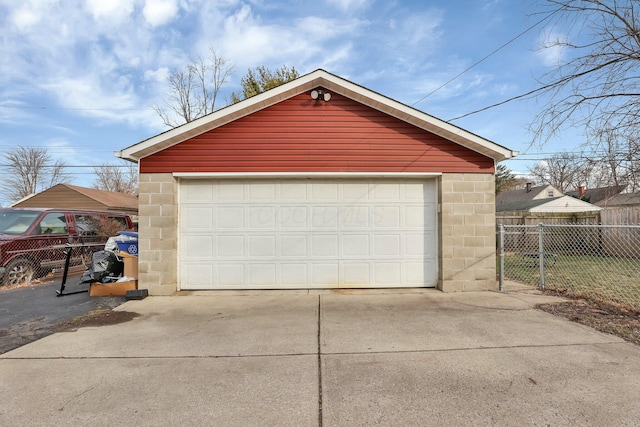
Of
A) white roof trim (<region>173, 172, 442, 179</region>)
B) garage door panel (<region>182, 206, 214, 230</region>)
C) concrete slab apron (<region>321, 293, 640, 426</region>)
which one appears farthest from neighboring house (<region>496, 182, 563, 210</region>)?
garage door panel (<region>182, 206, 214, 230</region>)

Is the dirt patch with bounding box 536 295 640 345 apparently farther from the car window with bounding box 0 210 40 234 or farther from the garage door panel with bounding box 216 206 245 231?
the car window with bounding box 0 210 40 234

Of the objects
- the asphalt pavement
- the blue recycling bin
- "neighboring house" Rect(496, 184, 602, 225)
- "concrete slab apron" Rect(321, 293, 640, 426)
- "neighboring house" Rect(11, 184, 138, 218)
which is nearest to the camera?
"concrete slab apron" Rect(321, 293, 640, 426)

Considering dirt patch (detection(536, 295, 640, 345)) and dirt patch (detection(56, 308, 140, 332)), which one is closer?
dirt patch (detection(536, 295, 640, 345))

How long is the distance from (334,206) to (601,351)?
14.9ft

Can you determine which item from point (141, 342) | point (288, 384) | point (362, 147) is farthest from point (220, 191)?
point (288, 384)

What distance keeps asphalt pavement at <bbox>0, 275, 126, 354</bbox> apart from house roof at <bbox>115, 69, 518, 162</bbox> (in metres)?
2.83

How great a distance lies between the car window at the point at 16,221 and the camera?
7.69 meters

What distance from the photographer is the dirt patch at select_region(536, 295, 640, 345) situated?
4.28 meters

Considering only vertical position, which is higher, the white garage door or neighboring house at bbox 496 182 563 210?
neighboring house at bbox 496 182 563 210

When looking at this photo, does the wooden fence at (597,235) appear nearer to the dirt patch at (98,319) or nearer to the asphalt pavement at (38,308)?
the dirt patch at (98,319)

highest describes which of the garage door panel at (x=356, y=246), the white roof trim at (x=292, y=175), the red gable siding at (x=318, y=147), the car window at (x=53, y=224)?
the red gable siding at (x=318, y=147)

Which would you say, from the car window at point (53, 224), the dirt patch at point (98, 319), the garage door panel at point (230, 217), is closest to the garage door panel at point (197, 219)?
the garage door panel at point (230, 217)

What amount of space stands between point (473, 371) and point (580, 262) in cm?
1115

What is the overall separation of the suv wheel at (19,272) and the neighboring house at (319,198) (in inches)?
128
